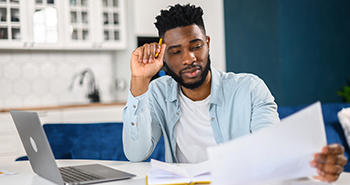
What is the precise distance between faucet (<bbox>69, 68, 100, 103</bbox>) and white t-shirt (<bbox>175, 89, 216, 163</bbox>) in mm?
3261

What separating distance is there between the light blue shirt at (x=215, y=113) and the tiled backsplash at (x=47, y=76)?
317cm

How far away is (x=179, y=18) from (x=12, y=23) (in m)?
2.99

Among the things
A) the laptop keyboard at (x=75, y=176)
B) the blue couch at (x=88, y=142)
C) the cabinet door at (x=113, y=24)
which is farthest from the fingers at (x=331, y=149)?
the cabinet door at (x=113, y=24)

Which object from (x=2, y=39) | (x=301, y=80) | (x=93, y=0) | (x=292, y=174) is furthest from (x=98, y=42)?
(x=292, y=174)

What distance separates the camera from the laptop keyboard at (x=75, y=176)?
133 centimetres

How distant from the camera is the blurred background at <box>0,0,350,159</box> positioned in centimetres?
437

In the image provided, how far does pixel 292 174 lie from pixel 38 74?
4197 millimetres

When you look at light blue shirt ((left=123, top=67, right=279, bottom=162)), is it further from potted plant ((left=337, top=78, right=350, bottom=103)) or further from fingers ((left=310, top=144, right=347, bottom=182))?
potted plant ((left=337, top=78, right=350, bottom=103))

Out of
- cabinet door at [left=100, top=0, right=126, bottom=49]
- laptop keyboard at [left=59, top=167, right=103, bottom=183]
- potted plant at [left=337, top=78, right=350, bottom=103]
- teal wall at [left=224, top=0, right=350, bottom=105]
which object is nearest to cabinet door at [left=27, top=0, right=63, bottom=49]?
cabinet door at [left=100, top=0, right=126, bottom=49]

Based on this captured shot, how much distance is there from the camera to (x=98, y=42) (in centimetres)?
479

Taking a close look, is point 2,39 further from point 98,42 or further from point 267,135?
point 267,135

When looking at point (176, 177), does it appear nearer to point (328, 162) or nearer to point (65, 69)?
point (328, 162)

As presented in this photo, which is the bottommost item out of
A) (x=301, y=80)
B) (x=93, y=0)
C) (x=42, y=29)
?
(x=301, y=80)

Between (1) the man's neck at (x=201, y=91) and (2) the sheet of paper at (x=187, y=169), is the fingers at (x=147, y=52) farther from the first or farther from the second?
(2) the sheet of paper at (x=187, y=169)
